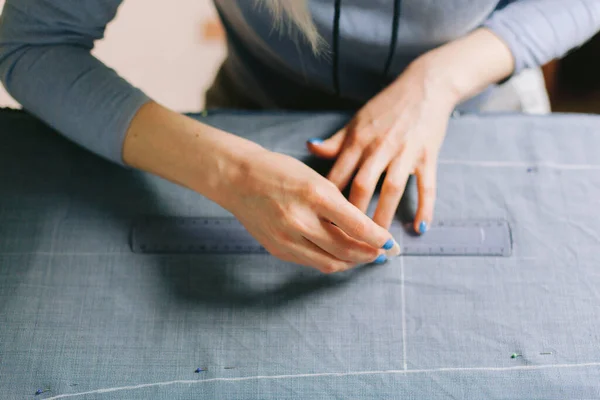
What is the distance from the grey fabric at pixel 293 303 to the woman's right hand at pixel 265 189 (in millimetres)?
63

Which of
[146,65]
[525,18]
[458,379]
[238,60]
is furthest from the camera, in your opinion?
[146,65]

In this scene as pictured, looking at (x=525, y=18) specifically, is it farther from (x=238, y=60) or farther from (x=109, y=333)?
(x=109, y=333)

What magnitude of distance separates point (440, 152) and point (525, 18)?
0.21 meters

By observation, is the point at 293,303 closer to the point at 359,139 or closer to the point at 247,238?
the point at 247,238

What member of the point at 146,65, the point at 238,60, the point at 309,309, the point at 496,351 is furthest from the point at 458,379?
the point at 146,65

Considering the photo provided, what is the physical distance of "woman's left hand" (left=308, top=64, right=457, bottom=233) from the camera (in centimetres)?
66

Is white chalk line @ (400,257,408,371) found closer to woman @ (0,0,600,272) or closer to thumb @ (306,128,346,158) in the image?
woman @ (0,0,600,272)

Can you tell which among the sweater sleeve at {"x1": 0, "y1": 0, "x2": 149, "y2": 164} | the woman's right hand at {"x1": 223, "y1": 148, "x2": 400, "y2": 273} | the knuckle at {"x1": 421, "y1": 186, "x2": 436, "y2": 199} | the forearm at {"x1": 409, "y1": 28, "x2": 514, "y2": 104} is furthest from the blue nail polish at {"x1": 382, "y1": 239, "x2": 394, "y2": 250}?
the sweater sleeve at {"x1": 0, "y1": 0, "x2": 149, "y2": 164}

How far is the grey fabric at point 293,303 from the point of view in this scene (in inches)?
24.8

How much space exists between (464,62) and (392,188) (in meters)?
Answer: 0.21

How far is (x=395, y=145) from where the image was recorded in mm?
679

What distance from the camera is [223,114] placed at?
788 mm

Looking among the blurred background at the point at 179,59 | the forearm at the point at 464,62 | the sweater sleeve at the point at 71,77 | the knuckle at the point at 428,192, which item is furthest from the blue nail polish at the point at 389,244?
the blurred background at the point at 179,59

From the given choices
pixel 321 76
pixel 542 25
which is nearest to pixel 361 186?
pixel 321 76
